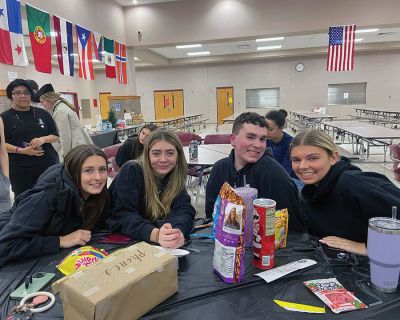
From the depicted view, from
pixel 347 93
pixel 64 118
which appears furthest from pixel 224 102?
pixel 64 118

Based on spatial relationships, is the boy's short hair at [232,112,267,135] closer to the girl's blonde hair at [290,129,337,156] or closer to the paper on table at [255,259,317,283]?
the girl's blonde hair at [290,129,337,156]

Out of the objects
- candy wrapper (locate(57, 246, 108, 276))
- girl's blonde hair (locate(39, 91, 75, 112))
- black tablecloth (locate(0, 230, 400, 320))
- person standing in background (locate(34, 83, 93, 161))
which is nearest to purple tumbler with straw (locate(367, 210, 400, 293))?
black tablecloth (locate(0, 230, 400, 320))

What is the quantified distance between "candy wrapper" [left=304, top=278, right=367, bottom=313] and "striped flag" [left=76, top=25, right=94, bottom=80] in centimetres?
713

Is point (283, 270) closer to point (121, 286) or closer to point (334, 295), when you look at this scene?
point (334, 295)

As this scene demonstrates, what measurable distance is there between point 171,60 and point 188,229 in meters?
16.2

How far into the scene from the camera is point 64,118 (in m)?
3.57

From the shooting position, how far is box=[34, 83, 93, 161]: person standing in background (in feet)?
11.7

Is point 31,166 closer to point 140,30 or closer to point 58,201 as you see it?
point 58,201

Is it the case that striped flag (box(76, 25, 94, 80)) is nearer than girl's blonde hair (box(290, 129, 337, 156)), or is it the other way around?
girl's blonde hair (box(290, 129, 337, 156))

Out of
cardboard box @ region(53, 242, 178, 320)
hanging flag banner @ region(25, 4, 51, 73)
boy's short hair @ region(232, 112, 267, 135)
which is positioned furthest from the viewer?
hanging flag banner @ region(25, 4, 51, 73)

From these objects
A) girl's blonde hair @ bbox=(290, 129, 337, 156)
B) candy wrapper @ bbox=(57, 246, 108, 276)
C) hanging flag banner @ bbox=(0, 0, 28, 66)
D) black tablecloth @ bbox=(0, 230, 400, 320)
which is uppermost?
hanging flag banner @ bbox=(0, 0, 28, 66)

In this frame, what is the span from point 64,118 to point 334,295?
11.2 ft

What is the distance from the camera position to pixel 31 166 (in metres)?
3.15

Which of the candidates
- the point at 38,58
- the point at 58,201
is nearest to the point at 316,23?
the point at 38,58
